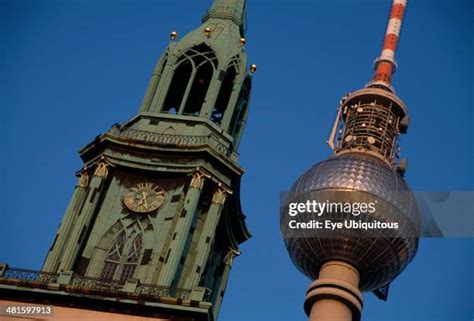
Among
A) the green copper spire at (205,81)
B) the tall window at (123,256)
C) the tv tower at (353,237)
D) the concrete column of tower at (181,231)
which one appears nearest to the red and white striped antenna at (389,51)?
the tv tower at (353,237)

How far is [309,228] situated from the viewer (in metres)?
71.6

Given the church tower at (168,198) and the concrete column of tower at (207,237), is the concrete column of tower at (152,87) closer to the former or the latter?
the church tower at (168,198)

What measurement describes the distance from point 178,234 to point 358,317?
16.1m

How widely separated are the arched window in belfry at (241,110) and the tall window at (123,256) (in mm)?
10438

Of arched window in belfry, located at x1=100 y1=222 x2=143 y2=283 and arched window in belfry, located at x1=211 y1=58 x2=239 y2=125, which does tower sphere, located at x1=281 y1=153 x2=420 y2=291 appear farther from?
arched window in belfry, located at x1=100 y1=222 x2=143 y2=283

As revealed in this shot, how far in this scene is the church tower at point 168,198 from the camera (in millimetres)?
53406

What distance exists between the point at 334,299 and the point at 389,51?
26.6 meters

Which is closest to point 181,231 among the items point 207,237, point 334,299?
point 207,237

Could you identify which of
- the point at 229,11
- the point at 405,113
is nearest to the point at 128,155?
the point at 229,11

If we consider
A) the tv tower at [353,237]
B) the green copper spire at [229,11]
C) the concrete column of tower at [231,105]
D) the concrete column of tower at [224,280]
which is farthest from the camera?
the green copper spire at [229,11]

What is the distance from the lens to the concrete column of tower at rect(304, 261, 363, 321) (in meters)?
64.6

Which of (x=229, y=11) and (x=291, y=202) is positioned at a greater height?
(x=229, y=11)

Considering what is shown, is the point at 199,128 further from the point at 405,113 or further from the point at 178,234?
the point at 405,113

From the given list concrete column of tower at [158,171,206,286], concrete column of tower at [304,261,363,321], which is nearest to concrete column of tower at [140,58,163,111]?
concrete column of tower at [158,171,206,286]
